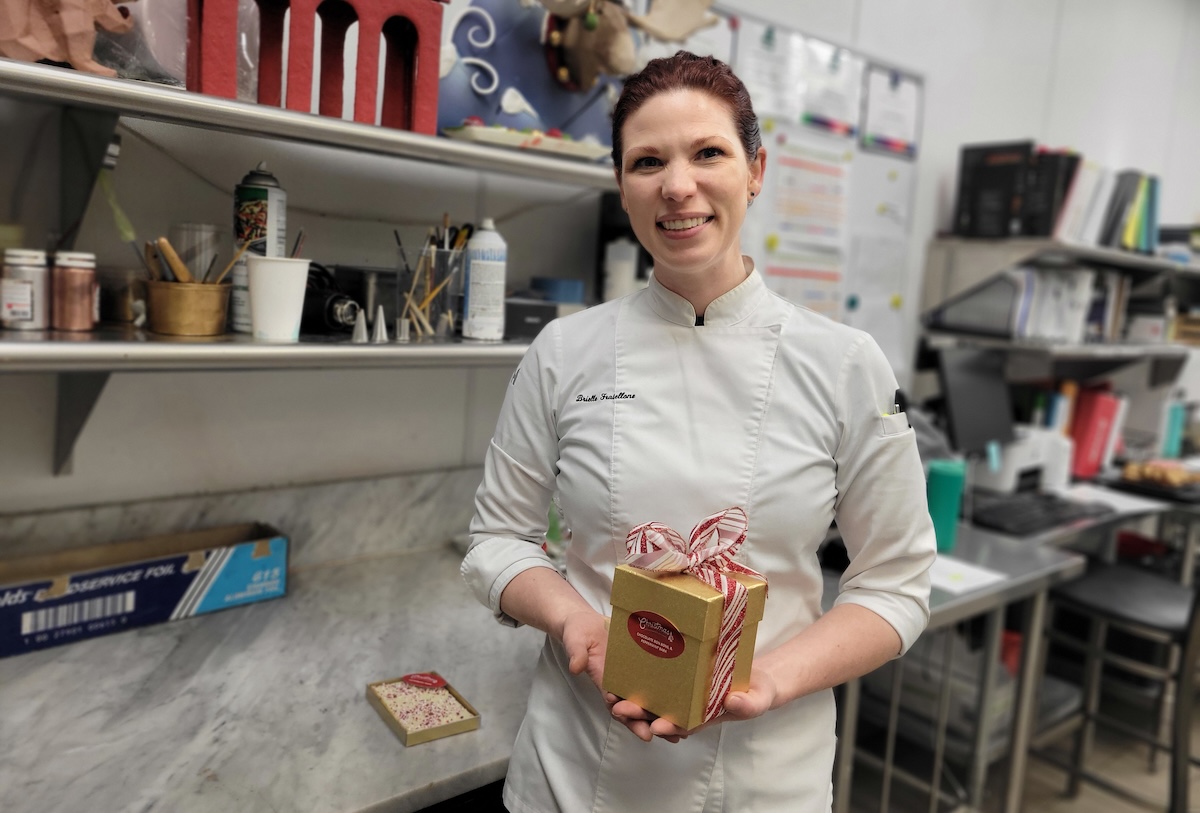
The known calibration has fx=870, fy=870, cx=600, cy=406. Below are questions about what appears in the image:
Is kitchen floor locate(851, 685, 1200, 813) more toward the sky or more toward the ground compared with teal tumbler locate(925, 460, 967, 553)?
more toward the ground

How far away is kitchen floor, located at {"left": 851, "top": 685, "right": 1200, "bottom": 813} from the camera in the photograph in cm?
266

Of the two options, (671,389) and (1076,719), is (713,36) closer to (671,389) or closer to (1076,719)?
(671,389)

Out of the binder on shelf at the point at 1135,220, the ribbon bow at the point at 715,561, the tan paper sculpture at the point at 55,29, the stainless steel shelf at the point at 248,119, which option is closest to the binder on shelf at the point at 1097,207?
the binder on shelf at the point at 1135,220

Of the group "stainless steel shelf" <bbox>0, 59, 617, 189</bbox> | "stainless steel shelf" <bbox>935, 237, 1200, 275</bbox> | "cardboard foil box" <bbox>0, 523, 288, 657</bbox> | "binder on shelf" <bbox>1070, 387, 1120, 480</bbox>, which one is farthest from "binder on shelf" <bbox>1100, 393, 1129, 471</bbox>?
"cardboard foil box" <bbox>0, 523, 288, 657</bbox>

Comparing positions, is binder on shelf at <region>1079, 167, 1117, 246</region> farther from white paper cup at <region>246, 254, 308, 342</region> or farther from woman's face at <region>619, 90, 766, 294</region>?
white paper cup at <region>246, 254, 308, 342</region>

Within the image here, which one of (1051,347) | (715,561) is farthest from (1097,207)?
(715,561)

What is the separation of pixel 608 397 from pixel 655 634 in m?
0.32

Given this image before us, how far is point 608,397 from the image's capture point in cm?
110

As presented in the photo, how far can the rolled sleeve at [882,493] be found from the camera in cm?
103

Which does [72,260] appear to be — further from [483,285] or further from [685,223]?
[685,223]

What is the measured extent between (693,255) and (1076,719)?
2815 mm

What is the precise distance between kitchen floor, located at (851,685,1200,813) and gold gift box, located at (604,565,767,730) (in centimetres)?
203

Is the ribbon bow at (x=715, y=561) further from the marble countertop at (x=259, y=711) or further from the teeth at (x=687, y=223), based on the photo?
the marble countertop at (x=259, y=711)

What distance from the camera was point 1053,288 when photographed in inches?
127
